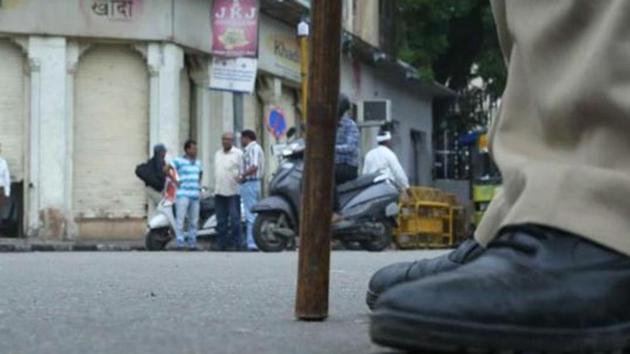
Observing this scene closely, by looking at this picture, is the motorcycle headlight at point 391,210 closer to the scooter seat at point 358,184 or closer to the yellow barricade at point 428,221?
the scooter seat at point 358,184

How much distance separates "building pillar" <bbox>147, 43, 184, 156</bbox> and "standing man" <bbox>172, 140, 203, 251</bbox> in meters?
4.68

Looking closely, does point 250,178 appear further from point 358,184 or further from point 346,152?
point 346,152

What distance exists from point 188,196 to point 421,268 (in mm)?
17075

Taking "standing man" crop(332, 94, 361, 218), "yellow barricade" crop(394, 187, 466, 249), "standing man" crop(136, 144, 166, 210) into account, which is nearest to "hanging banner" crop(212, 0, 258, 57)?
"standing man" crop(136, 144, 166, 210)

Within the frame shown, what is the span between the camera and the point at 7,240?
23.6 metres

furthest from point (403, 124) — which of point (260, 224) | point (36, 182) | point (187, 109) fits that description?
point (260, 224)

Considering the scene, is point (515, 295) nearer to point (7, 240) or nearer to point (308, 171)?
point (308, 171)

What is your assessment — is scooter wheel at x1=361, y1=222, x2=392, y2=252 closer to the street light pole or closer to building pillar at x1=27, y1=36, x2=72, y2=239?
building pillar at x1=27, y1=36, x2=72, y2=239

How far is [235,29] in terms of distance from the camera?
74.9 ft

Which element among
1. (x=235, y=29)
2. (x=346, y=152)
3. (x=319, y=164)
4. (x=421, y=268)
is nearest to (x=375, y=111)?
(x=235, y=29)

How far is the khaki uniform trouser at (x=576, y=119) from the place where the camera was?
7.43 ft

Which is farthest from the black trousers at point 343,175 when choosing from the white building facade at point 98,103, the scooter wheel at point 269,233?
the white building facade at point 98,103

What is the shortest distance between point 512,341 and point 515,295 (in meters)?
0.10

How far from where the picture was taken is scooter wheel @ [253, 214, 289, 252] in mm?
16875
